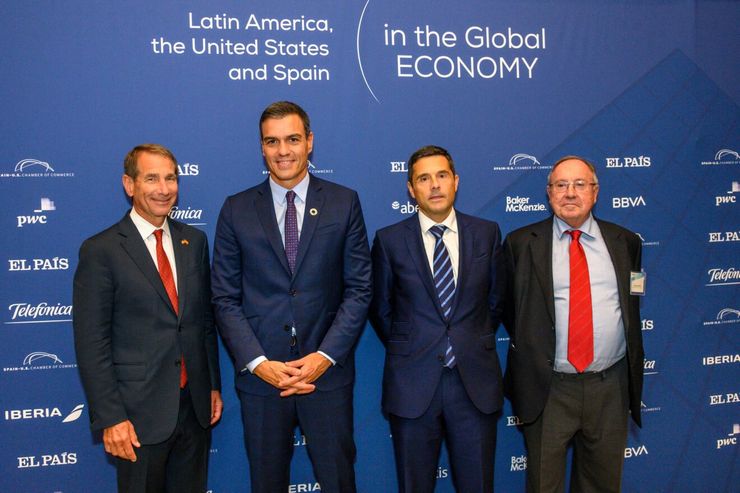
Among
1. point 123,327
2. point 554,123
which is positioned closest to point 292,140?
point 123,327

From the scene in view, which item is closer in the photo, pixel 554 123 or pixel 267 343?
pixel 267 343

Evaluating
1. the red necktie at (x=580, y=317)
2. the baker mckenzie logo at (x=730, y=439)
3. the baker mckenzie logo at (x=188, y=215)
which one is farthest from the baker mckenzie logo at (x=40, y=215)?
the baker mckenzie logo at (x=730, y=439)

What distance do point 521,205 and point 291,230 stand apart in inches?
62.9

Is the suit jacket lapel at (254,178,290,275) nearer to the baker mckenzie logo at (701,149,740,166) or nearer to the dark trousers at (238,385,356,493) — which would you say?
the dark trousers at (238,385,356,493)

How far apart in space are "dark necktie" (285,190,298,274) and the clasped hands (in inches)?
15.4

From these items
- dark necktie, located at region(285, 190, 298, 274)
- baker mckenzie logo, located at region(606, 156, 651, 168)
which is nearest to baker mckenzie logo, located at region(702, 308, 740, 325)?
baker mckenzie logo, located at region(606, 156, 651, 168)

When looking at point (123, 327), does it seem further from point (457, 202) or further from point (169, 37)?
point (457, 202)

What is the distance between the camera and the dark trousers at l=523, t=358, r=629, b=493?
271cm

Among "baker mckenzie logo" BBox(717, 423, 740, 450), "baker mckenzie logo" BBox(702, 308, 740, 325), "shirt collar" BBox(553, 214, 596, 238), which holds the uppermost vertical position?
"shirt collar" BBox(553, 214, 596, 238)

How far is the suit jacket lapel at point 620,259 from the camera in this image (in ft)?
8.93

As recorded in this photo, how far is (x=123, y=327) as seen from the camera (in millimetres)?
2352

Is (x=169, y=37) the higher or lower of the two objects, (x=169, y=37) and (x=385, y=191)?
the higher

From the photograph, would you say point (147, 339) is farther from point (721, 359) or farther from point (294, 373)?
point (721, 359)

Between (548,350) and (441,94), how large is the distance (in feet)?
5.29
